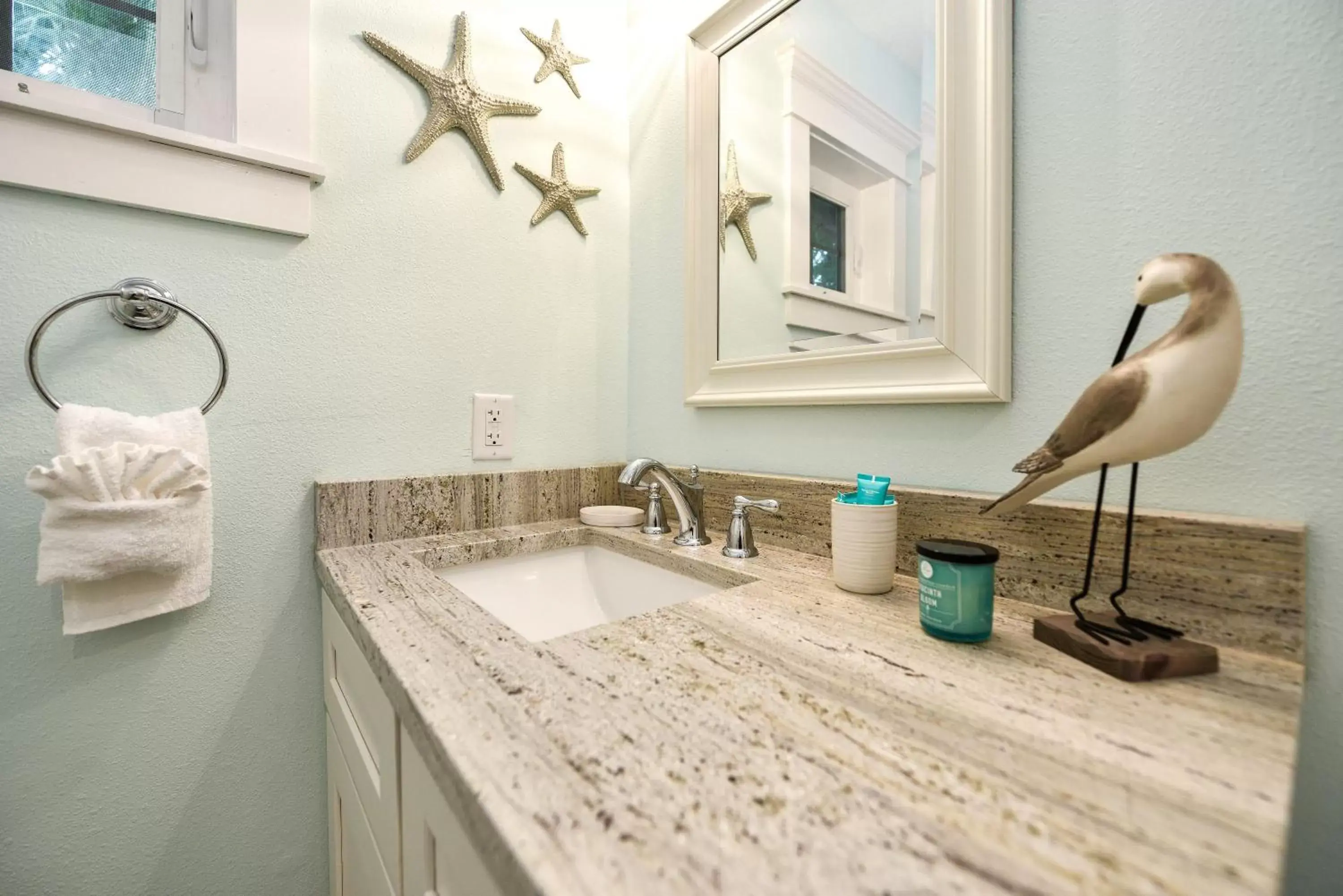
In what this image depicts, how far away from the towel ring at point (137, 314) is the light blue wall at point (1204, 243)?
3.01ft

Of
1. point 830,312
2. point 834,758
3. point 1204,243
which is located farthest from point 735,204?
point 834,758

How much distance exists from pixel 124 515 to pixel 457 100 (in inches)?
31.3

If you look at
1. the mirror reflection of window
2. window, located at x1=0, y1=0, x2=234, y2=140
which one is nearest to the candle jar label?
the mirror reflection of window

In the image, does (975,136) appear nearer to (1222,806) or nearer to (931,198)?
(931,198)

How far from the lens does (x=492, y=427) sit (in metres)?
0.97

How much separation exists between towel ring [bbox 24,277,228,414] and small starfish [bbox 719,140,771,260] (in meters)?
0.80

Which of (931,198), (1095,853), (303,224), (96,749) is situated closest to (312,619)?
(96,749)

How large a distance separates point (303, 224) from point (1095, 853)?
1.06 m

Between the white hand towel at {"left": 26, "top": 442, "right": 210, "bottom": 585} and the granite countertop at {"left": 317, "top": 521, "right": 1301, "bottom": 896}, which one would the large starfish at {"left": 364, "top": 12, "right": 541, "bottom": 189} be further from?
the granite countertop at {"left": 317, "top": 521, "right": 1301, "bottom": 896}

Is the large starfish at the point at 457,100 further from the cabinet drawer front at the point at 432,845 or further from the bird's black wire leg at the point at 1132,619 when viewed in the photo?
the bird's black wire leg at the point at 1132,619

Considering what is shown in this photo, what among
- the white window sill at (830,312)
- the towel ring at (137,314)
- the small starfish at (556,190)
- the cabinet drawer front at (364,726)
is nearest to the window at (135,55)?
the towel ring at (137,314)

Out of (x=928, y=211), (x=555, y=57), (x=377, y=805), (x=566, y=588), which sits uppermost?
(x=555, y=57)

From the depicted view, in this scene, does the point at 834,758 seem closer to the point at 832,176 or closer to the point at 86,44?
the point at 832,176

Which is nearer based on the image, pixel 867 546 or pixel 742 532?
pixel 867 546
